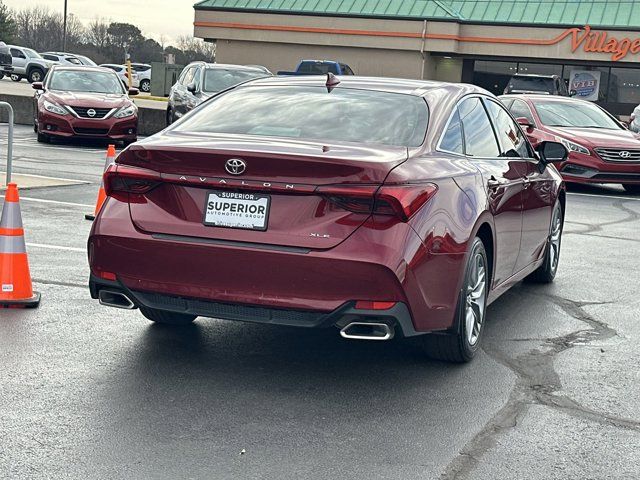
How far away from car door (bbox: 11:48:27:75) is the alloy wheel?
58429mm

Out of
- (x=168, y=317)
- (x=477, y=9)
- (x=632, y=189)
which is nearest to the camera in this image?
(x=168, y=317)

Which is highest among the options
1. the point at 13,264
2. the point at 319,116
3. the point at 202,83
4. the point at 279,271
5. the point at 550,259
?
the point at 319,116

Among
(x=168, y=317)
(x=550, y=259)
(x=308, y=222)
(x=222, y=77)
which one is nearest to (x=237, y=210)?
(x=308, y=222)

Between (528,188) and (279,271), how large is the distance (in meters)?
2.79

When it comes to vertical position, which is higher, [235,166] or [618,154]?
[235,166]

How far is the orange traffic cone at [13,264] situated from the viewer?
6.82m

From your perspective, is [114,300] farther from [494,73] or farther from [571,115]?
[494,73]

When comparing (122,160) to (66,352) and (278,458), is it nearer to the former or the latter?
(66,352)

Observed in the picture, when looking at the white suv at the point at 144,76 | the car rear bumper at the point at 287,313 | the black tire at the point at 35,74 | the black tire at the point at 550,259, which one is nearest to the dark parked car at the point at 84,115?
the black tire at the point at 550,259

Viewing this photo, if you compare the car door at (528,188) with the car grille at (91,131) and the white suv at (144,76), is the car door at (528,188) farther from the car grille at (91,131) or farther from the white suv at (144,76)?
the white suv at (144,76)

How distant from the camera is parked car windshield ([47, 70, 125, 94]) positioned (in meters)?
21.5

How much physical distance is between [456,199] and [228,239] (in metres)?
1.25

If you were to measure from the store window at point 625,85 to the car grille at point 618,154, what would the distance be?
31240mm

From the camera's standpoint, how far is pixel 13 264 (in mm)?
6840
